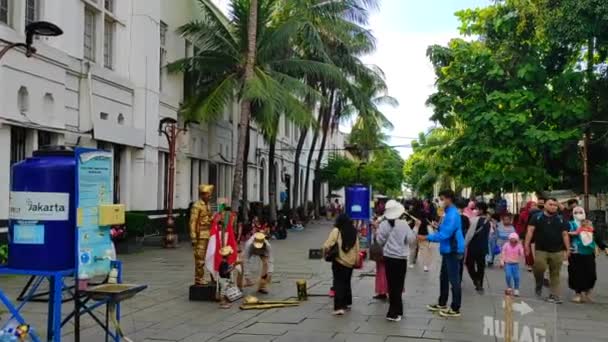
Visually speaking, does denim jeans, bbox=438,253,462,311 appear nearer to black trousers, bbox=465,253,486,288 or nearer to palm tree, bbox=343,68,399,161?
black trousers, bbox=465,253,486,288

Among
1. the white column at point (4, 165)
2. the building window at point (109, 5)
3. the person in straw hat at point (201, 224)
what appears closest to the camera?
the person in straw hat at point (201, 224)

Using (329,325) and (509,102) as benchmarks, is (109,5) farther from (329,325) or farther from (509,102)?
(329,325)

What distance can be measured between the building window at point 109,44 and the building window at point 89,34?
35.6 inches

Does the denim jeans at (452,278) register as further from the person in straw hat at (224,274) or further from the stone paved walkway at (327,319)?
the person in straw hat at (224,274)

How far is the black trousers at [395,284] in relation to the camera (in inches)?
352

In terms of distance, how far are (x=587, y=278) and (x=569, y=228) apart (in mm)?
864

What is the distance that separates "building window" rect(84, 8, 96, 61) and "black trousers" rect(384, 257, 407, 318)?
11886mm

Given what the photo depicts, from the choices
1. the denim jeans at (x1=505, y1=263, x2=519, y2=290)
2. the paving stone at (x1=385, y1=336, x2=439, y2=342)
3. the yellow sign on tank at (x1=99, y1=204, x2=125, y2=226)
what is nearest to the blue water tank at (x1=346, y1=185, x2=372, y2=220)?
the denim jeans at (x1=505, y1=263, x2=519, y2=290)

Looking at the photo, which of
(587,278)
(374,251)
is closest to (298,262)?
(374,251)

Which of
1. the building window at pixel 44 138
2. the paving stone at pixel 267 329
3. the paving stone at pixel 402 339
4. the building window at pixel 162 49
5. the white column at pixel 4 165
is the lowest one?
the paving stone at pixel 402 339

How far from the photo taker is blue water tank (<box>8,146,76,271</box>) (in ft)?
19.6

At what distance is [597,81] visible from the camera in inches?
958

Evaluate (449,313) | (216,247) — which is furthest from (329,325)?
(216,247)

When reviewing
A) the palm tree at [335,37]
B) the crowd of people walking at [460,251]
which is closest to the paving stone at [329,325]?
the crowd of people walking at [460,251]
